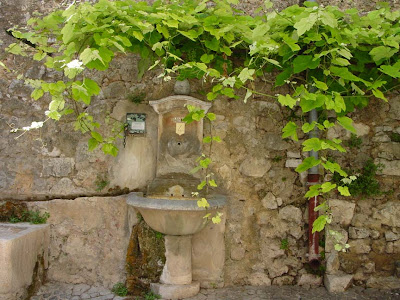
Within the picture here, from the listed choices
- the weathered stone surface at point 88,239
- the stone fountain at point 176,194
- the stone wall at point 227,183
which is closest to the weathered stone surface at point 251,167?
the stone wall at point 227,183

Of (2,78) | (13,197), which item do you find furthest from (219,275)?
(2,78)

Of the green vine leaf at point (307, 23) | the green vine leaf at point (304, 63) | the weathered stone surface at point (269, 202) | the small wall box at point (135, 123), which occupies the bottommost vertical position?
the weathered stone surface at point (269, 202)

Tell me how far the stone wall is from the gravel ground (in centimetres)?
9

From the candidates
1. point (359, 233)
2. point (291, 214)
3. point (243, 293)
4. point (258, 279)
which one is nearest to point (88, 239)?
point (243, 293)

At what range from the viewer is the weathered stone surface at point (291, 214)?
3645 mm

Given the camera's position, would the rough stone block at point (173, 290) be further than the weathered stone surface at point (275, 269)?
No

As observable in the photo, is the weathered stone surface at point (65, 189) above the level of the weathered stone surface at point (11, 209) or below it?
above

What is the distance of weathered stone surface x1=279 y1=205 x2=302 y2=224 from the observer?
3.64m

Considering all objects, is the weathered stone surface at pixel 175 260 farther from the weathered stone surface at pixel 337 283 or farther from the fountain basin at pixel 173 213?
the weathered stone surface at pixel 337 283

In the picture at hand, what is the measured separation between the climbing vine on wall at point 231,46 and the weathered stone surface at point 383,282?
118 cm

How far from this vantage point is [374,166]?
3623mm

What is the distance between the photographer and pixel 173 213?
311 cm

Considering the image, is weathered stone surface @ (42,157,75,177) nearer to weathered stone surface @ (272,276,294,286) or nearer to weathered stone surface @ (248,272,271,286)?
weathered stone surface @ (248,272,271,286)

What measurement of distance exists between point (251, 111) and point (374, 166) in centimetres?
128
